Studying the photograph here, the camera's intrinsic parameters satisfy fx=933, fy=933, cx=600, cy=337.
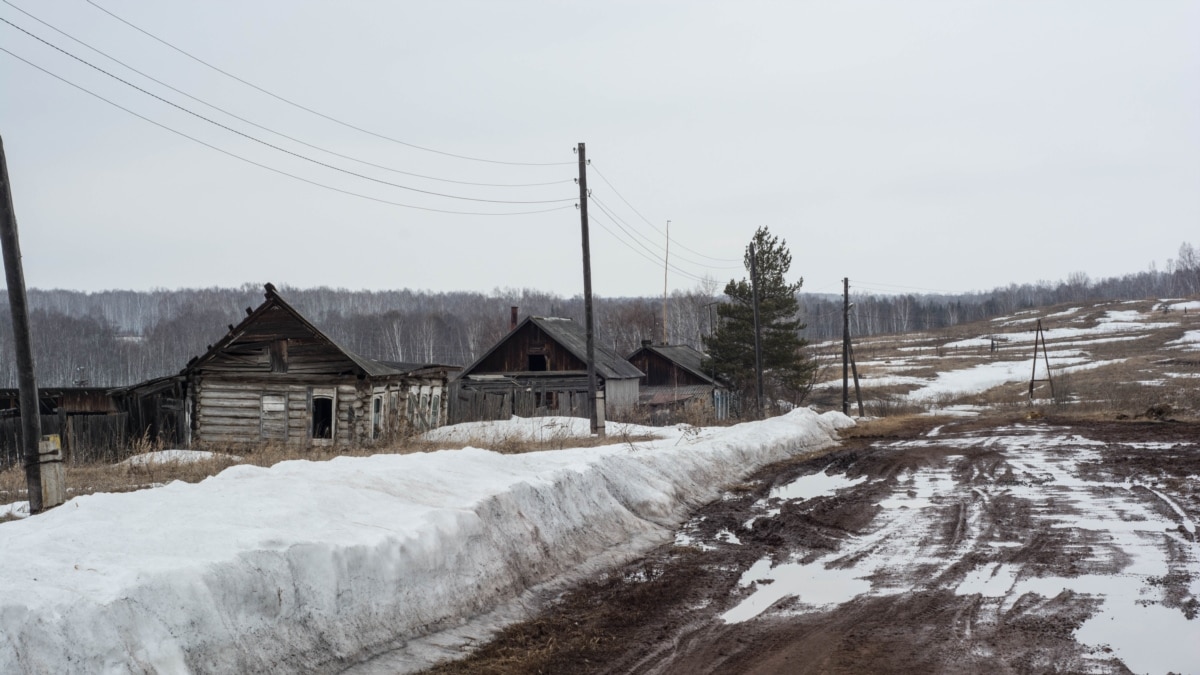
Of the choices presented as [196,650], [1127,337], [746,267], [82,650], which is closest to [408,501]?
[196,650]

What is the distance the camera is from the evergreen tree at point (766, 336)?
162 feet

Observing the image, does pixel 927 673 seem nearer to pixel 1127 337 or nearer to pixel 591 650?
pixel 591 650

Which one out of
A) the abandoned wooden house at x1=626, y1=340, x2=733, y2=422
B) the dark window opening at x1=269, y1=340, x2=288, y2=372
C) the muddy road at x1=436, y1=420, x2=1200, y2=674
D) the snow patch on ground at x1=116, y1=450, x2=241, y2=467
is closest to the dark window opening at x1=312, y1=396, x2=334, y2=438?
the dark window opening at x1=269, y1=340, x2=288, y2=372

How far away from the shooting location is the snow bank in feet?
17.4

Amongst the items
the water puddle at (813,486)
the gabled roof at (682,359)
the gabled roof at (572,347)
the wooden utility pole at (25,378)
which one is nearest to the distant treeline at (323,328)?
the gabled roof at (682,359)

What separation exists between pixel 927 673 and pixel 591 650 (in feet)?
7.74

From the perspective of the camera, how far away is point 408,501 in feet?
29.5

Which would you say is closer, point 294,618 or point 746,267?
point 294,618

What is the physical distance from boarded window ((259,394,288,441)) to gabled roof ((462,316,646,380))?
15.2 m

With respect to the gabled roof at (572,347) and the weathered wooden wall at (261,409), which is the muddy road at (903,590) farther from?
the gabled roof at (572,347)

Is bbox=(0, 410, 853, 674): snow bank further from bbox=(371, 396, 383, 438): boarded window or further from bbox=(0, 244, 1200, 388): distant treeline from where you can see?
bbox=(0, 244, 1200, 388): distant treeline

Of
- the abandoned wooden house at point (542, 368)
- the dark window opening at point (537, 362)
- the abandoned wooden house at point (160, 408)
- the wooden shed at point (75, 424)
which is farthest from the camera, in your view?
the dark window opening at point (537, 362)

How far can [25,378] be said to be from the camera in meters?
11.7

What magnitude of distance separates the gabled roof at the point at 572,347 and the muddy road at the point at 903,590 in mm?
29946
